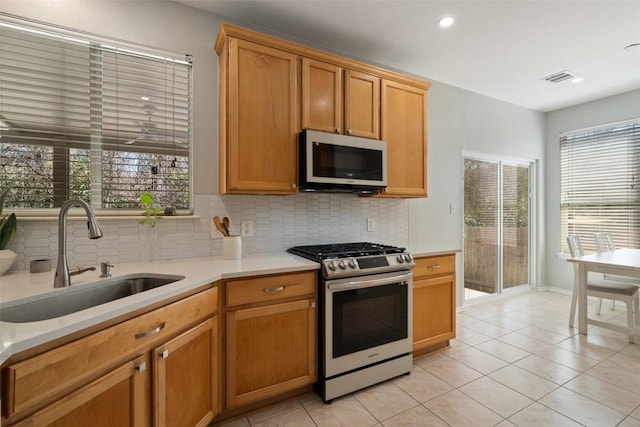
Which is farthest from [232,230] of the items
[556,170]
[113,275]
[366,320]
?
[556,170]

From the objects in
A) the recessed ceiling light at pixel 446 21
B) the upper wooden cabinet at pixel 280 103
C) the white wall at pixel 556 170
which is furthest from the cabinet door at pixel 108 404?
the white wall at pixel 556 170

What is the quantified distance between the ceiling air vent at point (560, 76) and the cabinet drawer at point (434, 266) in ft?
8.30

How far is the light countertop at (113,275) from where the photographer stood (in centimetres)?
90

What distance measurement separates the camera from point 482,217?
13.4ft

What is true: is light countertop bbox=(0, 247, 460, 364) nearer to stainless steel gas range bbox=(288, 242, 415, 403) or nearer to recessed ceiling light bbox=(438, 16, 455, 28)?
stainless steel gas range bbox=(288, 242, 415, 403)

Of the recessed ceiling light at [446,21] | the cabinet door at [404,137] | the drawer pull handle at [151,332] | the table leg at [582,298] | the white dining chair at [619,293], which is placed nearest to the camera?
the drawer pull handle at [151,332]

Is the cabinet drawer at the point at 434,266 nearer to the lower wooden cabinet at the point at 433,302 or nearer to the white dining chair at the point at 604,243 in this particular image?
the lower wooden cabinet at the point at 433,302

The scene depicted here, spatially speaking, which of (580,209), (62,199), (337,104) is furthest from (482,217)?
(62,199)

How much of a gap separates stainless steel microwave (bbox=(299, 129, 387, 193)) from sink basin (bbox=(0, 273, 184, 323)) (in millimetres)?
1147

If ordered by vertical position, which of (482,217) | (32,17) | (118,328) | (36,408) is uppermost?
(32,17)

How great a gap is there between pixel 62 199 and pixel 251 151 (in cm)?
122

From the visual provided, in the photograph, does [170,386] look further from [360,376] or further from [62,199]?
[62,199]

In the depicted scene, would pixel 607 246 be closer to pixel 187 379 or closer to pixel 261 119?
pixel 261 119

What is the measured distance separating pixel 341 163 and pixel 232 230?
3.31 feet
